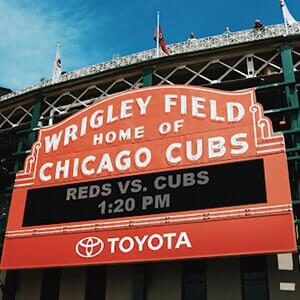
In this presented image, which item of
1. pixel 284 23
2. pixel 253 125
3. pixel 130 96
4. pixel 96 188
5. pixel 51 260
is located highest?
pixel 284 23

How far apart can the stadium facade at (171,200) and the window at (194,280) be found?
4 cm

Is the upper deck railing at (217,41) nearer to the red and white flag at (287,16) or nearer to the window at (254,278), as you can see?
the red and white flag at (287,16)

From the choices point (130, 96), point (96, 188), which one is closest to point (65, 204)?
point (96, 188)

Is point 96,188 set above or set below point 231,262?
above

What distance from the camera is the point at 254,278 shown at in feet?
53.3

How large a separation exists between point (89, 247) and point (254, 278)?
599 centimetres

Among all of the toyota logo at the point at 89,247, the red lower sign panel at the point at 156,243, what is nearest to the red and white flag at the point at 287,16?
the red lower sign panel at the point at 156,243

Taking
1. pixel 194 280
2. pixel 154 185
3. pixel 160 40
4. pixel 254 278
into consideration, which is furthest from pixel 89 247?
pixel 160 40

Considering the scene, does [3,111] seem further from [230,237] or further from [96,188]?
[230,237]

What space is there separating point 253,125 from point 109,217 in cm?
616

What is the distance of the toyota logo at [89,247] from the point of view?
16188mm

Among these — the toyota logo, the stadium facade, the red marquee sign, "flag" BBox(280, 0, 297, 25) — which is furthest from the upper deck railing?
the toyota logo

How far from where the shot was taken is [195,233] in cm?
1507

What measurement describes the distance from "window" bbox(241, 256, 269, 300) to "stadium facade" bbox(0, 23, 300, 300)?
4 cm
